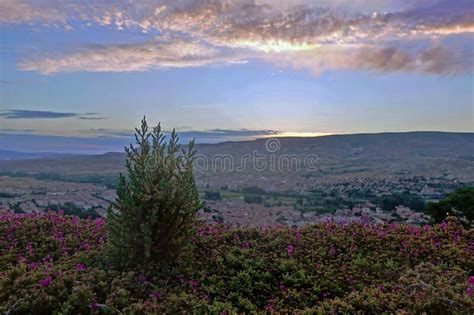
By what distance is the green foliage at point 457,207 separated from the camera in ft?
34.0

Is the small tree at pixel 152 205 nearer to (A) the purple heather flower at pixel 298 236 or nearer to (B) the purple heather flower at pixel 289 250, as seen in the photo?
(B) the purple heather flower at pixel 289 250

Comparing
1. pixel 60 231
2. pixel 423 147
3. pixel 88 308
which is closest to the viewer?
pixel 88 308

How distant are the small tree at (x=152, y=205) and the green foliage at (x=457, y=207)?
7251mm

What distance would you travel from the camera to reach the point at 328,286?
568 cm

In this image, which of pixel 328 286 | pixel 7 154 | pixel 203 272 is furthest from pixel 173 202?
pixel 7 154

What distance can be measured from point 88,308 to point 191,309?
121 centimetres

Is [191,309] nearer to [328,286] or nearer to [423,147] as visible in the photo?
[328,286]

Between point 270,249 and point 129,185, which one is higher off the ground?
point 129,185

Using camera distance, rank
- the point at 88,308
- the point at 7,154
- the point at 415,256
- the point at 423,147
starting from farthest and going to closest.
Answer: the point at 423,147, the point at 7,154, the point at 415,256, the point at 88,308

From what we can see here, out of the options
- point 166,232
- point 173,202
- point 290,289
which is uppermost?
point 173,202

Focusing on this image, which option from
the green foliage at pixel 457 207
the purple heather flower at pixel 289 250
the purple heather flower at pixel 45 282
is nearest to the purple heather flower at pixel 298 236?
the purple heather flower at pixel 289 250

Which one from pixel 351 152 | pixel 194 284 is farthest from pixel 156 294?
pixel 351 152

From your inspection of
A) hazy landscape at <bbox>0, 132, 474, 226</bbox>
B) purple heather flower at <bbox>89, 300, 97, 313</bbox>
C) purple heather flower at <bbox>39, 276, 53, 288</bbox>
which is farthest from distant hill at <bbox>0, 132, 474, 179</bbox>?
purple heather flower at <bbox>89, 300, 97, 313</bbox>

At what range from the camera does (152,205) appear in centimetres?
590
